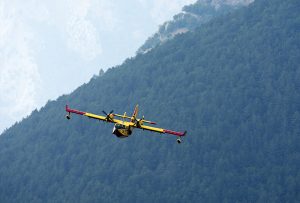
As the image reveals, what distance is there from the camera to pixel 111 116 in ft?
537

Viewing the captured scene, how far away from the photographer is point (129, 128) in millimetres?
165250

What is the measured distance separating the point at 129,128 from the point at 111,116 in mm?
3906
